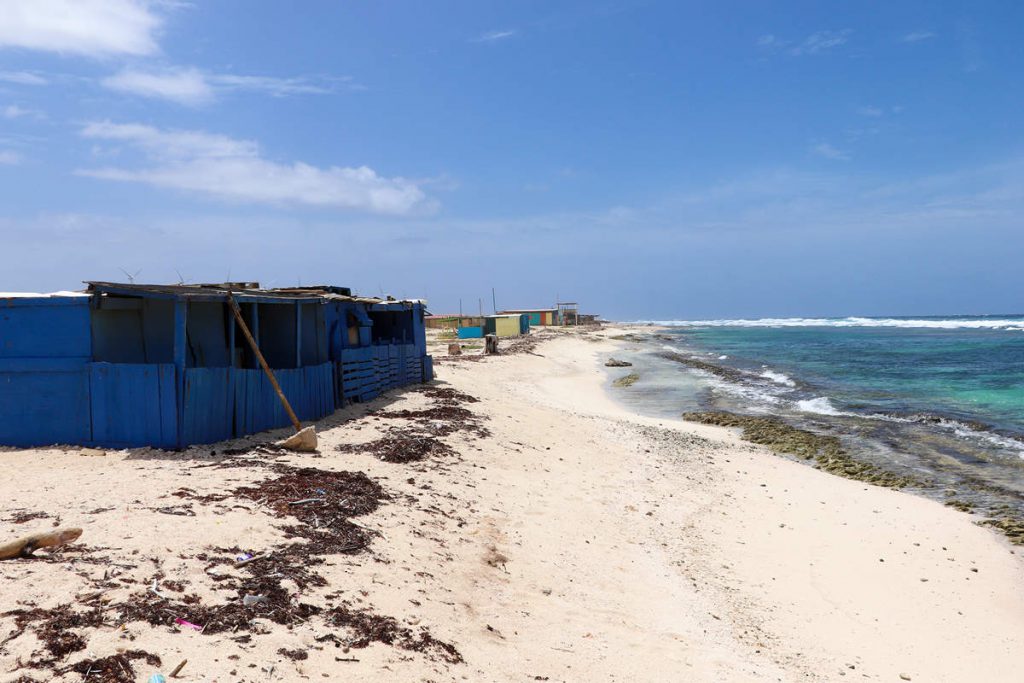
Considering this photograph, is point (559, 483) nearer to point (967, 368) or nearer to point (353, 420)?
point (353, 420)

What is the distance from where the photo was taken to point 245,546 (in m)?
7.28

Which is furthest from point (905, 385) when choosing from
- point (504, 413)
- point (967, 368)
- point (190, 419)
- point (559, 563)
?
point (190, 419)

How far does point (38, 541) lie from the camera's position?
6.39 metres

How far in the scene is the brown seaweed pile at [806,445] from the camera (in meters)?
16.8

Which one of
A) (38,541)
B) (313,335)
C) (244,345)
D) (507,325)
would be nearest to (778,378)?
(507,325)

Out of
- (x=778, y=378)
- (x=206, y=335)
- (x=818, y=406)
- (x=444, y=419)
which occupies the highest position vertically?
(x=206, y=335)

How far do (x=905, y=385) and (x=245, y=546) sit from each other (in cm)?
3850

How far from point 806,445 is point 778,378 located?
22402 mm

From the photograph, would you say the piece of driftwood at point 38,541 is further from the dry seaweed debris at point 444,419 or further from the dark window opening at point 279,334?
the dark window opening at point 279,334

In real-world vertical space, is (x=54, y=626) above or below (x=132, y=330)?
below

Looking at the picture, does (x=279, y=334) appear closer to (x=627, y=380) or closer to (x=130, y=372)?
(x=130, y=372)

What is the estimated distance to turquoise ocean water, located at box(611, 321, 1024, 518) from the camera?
59.3ft

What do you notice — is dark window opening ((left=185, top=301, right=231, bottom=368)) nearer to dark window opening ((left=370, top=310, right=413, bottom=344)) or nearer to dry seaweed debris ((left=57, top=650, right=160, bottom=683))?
dry seaweed debris ((left=57, top=650, right=160, bottom=683))

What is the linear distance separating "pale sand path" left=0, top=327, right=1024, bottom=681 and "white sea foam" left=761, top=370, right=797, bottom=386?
24.0 meters
